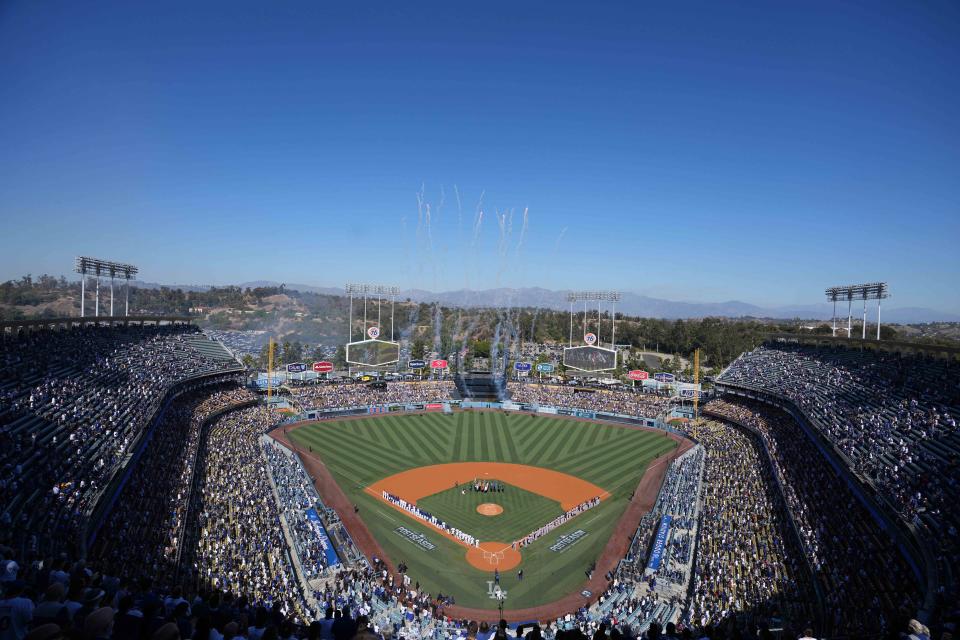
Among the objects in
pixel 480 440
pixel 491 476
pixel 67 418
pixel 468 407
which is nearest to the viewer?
pixel 67 418

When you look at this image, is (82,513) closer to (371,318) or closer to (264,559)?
(264,559)

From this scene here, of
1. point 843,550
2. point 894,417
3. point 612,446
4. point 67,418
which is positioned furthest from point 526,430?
point 67,418

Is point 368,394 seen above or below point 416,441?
above

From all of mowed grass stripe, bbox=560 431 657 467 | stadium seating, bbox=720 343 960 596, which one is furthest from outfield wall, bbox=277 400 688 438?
stadium seating, bbox=720 343 960 596

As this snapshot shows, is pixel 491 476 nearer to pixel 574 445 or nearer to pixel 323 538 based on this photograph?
pixel 574 445

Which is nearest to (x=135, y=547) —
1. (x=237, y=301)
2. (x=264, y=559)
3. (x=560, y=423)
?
(x=264, y=559)

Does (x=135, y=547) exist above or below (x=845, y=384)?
below
